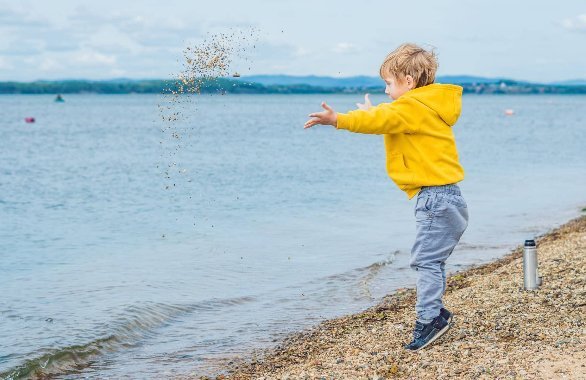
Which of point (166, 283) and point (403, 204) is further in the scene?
point (403, 204)

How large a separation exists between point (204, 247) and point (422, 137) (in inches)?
449

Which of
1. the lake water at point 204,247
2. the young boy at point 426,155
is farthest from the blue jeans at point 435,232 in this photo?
the lake water at point 204,247

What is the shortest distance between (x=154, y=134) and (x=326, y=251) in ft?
176

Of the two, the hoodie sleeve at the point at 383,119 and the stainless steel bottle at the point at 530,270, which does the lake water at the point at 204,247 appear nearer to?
the stainless steel bottle at the point at 530,270

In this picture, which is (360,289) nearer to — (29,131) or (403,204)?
(403,204)

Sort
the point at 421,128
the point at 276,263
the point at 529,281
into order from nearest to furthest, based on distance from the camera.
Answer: the point at 421,128 < the point at 529,281 < the point at 276,263

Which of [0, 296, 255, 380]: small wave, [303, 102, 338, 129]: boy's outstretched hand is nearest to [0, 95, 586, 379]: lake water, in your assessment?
[0, 296, 255, 380]: small wave

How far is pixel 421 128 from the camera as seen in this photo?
649 centimetres

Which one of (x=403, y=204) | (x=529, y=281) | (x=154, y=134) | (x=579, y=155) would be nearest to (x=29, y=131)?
(x=154, y=134)

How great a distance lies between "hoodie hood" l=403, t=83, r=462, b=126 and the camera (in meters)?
6.52

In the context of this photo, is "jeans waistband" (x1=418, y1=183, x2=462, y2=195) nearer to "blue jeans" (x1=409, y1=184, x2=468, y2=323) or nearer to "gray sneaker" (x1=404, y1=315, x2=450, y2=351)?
"blue jeans" (x1=409, y1=184, x2=468, y2=323)

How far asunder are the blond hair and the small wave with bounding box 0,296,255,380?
508 centimetres

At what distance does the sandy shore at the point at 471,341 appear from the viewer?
6133mm

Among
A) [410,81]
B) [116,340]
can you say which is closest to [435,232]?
[410,81]
